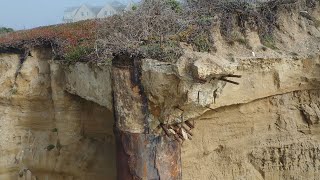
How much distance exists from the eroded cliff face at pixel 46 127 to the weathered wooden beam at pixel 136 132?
2.63 m

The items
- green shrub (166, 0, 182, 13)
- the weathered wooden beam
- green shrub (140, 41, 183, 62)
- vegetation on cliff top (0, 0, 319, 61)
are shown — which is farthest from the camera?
green shrub (166, 0, 182, 13)

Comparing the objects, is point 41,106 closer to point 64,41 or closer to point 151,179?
point 64,41

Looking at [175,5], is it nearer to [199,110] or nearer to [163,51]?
[163,51]

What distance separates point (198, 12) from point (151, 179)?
371 centimetres

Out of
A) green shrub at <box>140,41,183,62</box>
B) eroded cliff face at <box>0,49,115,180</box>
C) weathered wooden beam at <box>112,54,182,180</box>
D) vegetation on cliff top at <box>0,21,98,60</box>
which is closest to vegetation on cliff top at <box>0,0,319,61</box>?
green shrub at <box>140,41,183,62</box>

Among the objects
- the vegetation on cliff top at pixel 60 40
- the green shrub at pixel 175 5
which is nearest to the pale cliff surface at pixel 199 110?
the vegetation on cliff top at pixel 60 40

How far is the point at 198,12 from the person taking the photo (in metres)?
9.68

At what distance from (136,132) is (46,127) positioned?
4489mm

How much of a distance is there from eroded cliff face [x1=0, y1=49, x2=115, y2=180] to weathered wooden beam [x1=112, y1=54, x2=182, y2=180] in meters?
2.63

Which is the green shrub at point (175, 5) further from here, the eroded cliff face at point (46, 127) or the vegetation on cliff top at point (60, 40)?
the eroded cliff face at point (46, 127)

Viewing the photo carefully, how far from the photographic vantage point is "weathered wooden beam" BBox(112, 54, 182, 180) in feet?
26.6

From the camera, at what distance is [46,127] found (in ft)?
39.0

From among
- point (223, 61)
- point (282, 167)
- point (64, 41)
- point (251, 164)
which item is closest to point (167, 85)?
point (223, 61)

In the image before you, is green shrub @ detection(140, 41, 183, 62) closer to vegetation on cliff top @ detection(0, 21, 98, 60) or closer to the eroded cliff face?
vegetation on cliff top @ detection(0, 21, 98, 60)
